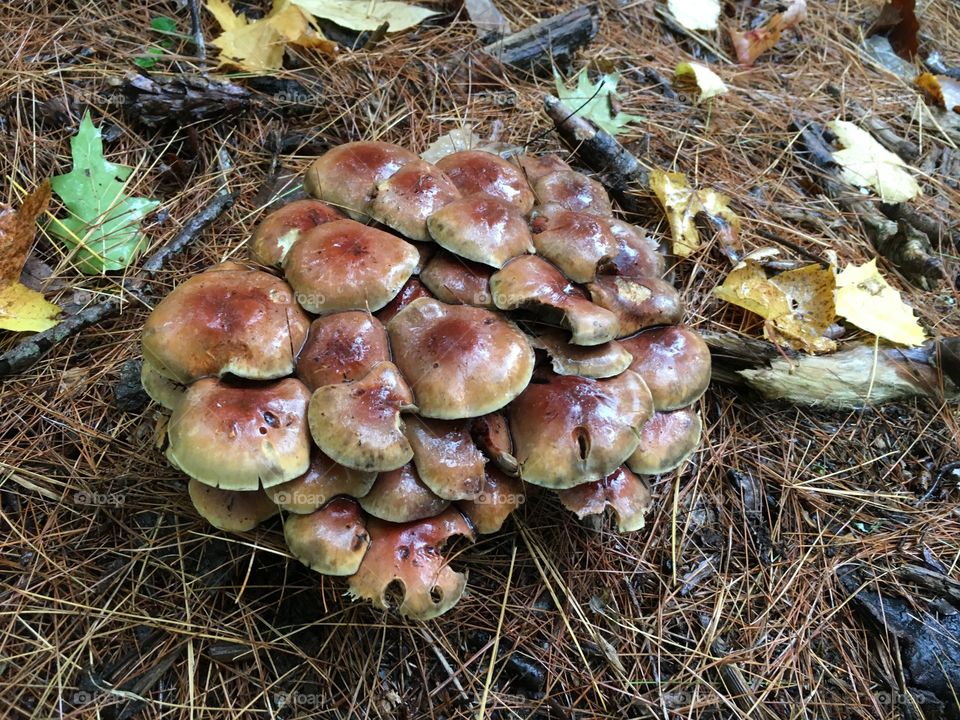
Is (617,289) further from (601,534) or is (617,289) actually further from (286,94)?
(286,94)

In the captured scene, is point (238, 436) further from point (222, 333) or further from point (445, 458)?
point (445, 458)

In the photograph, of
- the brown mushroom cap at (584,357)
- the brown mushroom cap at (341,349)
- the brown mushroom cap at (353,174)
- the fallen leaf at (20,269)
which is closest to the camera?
the brown mushroom cap at (341,349)

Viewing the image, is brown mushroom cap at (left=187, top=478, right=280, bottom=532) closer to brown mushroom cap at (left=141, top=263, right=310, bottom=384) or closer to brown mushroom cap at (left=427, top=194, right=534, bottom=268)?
brown mushroom cap at (left=141, top=263, right=310, bottom=384)

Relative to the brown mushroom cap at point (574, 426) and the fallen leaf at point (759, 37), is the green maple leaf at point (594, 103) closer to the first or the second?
the fallen leaf at point (759, 37)

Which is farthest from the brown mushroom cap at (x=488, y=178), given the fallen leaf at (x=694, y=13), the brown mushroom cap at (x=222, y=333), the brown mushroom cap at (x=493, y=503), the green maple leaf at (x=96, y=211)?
the fallen leaf at (x=694, y=13)

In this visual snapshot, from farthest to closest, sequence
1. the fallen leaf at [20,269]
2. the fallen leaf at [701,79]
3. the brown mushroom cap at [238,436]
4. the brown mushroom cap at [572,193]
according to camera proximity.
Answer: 1. the fallen leaf at [701,79]
2. the brown mushroom cap at [572,193]
3. the fallen leaf at [20,269]
4. the brown mushroom cap at [238,436]

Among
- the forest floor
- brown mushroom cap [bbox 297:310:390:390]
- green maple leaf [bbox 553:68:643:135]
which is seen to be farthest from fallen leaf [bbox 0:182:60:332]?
green maple leaf [bbox 553:68:643:135]

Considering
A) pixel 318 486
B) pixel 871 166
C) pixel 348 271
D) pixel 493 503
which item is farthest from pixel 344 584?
pixel 871 166
